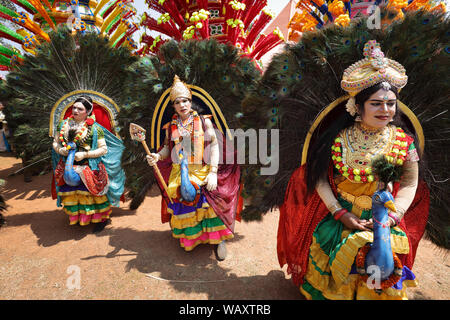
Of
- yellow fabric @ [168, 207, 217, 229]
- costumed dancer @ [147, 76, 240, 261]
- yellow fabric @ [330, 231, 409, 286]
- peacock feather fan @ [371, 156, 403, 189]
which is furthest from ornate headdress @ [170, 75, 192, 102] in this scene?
yellow fabric @ [330, 231, 409, 286]

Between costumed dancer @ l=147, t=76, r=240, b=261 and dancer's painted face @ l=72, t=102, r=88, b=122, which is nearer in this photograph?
costumed dancer @ l=147, t=76, r=240, b=261

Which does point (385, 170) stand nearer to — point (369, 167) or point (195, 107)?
point (369, 167)

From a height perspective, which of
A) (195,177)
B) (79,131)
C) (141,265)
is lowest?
(141,265)

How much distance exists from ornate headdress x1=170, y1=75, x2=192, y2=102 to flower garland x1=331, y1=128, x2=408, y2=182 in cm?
193

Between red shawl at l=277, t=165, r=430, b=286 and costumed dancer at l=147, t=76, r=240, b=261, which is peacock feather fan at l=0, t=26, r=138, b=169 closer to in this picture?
costumed dancer at l=147, t=76, r=240, b=261

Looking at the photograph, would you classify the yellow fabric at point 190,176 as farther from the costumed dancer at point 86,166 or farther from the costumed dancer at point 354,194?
the costumed dancer at point 86,166

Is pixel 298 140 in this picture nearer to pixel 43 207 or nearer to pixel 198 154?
pixel 198 154

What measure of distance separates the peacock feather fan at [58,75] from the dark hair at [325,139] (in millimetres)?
3482

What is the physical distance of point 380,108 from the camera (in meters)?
1.73

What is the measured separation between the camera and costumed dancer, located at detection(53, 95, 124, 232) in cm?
362

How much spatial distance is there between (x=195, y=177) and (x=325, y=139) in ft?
5.60

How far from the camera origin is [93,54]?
163 inches

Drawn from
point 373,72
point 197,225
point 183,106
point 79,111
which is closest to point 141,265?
point 197,225

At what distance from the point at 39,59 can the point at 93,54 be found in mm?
943
